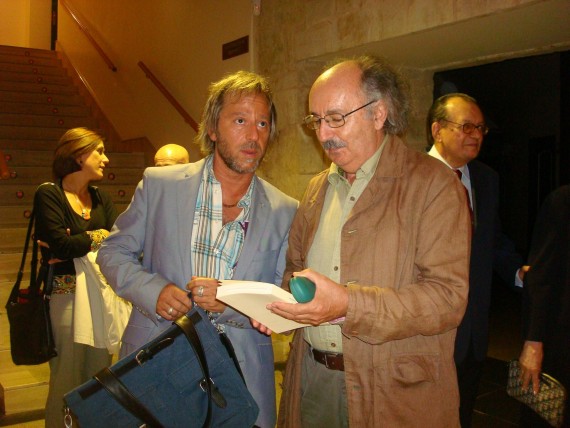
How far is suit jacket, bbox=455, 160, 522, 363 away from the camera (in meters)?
2.61

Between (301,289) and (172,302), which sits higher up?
(301,289)

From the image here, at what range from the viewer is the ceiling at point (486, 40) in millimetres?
3055

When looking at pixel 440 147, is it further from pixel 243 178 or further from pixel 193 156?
pixel 193 156

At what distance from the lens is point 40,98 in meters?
8.90

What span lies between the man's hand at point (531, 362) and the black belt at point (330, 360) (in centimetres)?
109

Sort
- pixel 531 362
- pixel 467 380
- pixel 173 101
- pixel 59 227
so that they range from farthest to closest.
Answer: pixel 173 101 < pixel 59 227 < pixel 467 380 < pixel 531 362

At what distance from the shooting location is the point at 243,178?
6.70 ft

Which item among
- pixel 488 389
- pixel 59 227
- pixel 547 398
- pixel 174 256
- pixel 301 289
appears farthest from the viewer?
pixel 488 389

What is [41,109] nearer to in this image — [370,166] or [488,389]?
[488,389]

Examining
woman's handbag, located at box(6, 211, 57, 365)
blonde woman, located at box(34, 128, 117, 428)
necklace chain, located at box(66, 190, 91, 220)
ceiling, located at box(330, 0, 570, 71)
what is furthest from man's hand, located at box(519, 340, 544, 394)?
necklace chain, located at box(66, 190, 91, 220)

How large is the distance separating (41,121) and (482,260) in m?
7.65

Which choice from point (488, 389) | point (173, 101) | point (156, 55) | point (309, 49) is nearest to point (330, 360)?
point (488, 389)

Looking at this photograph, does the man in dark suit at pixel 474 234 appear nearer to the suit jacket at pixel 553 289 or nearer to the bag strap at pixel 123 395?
the suit jacket at pixel 553 289

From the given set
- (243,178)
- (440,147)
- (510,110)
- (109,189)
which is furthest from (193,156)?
(510,110)
